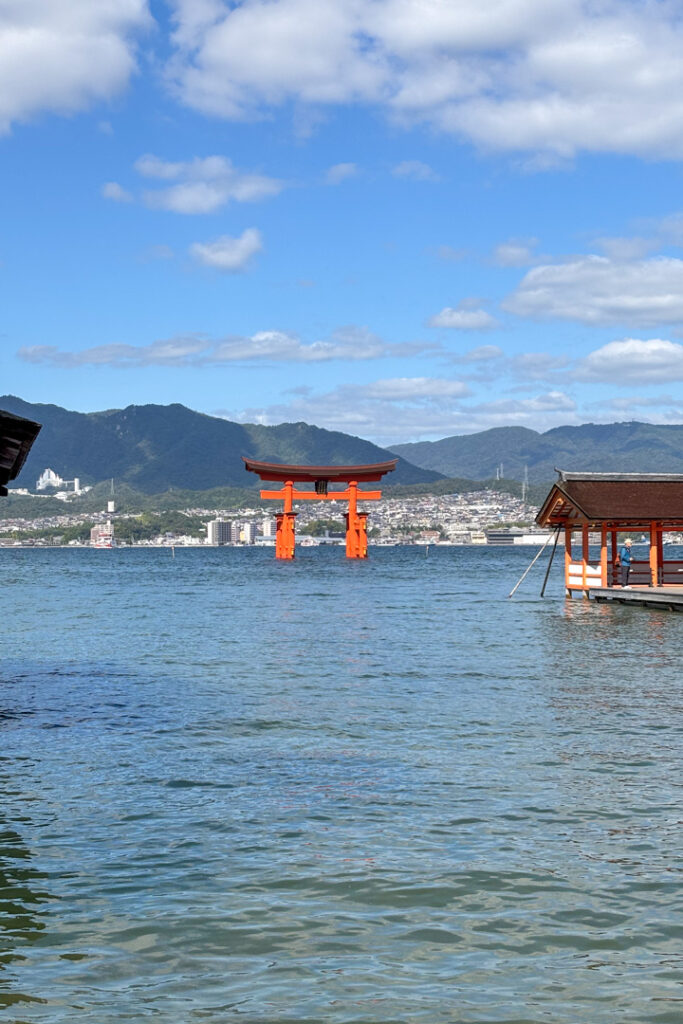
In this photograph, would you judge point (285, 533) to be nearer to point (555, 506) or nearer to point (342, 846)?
point (555, 506)

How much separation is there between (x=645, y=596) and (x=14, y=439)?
27.2 m

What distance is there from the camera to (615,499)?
117 feet

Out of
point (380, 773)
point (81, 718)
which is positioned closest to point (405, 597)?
point (81, 718)

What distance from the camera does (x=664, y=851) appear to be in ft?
26.6

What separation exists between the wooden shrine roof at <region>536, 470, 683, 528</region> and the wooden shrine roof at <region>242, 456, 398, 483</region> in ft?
165

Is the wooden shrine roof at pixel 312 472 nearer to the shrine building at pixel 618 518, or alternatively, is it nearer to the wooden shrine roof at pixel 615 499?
the shrine building at pixel 618 518

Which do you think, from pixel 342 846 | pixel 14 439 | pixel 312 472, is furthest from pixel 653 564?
pixel 312 472

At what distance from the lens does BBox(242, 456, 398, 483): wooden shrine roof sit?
3484 inches

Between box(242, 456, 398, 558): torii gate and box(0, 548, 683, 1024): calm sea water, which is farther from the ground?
box(242, 456, 398, 558): torii gate

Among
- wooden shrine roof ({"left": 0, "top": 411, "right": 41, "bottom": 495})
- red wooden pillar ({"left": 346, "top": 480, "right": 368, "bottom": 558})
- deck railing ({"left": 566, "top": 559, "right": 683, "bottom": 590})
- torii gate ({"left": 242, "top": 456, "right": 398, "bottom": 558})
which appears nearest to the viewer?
wooden shrine roof ({"left": 0, "top": 411, "right": 41, "bottom": 495})

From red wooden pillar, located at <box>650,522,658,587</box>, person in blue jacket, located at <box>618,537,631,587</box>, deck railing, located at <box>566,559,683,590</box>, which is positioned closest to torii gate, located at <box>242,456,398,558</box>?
deck railing, located at <box>566,559,683,590</box>

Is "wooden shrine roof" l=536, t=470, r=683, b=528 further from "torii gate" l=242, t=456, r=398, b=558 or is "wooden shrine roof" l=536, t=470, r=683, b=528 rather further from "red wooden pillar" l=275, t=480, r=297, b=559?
"red wooden pillar" l=275, t=480, r=297, b=559

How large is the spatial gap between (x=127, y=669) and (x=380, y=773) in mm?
10554

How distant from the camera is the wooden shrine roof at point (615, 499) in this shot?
114ft
